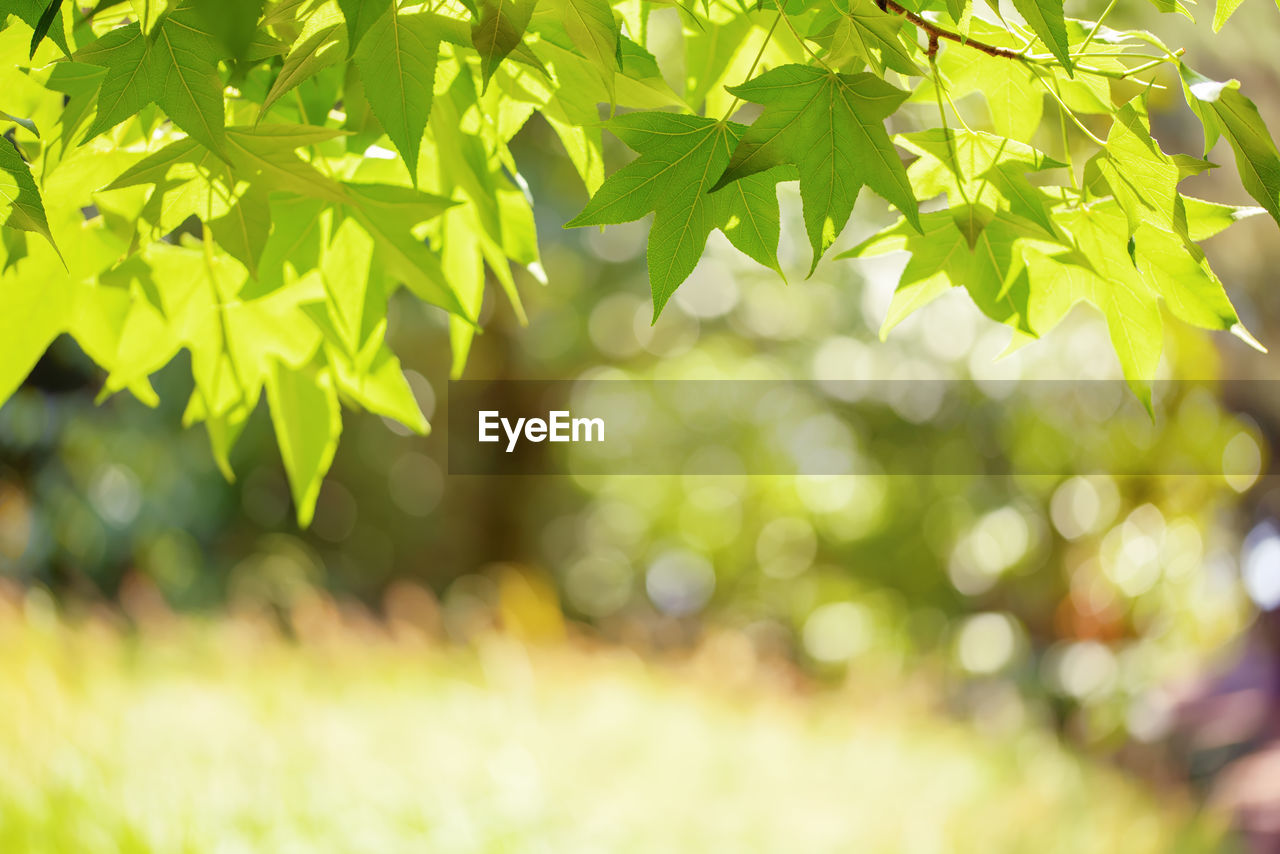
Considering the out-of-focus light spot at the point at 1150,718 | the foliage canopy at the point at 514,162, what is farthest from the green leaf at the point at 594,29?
the out-of-focus light spot at the point at 1150,718

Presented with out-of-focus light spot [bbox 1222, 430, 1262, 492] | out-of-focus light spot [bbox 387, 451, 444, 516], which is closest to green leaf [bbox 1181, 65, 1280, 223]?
out-of-focus light spot [bbox 1222, 430, 1262, 492]

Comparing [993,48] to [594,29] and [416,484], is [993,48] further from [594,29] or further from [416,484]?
[416,484]

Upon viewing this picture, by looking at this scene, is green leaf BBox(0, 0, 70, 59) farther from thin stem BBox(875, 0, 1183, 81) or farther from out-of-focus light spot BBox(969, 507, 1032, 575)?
out-of-focus light spot BBox(969, 507, 1032, 575)

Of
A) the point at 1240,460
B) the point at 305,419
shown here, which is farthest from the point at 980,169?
the point at 1240,460

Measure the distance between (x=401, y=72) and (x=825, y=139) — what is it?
0.19m

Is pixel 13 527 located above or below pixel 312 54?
below

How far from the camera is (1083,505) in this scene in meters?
5.07

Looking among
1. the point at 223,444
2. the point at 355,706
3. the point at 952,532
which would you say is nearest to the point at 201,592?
the point at 355,706

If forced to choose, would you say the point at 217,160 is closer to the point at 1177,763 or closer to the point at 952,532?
the point at 1177,763

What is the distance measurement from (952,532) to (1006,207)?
6039 mm

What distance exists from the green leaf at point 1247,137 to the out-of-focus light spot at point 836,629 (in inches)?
234

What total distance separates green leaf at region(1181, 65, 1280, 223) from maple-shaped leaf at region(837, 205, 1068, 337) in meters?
0.09

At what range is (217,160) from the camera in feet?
1.63

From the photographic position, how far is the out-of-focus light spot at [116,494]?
4535 millimetres
